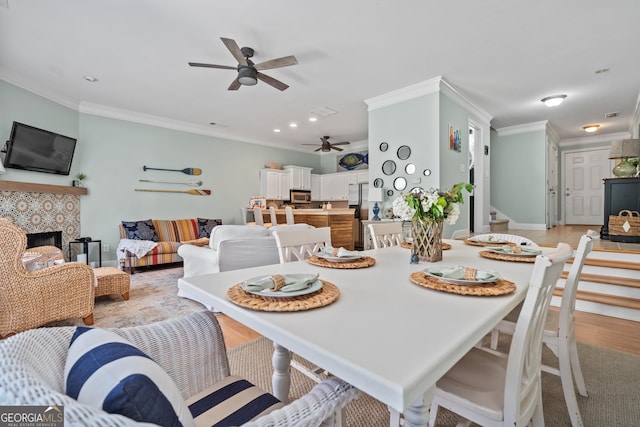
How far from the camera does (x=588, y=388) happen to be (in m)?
1.75

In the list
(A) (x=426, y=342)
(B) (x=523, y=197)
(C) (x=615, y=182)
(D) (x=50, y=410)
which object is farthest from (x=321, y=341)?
(B) (x=523, y=197)

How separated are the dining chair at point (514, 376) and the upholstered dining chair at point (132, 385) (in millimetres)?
510

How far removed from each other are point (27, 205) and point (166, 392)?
5.14m

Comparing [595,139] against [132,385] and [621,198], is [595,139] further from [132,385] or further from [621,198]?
[132,385]

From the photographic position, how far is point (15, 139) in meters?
3.86

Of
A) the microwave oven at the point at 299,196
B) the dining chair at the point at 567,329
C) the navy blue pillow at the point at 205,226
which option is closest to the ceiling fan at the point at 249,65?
the dining chair at the point at 567,329

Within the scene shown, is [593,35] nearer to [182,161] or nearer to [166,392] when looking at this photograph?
[166,392]

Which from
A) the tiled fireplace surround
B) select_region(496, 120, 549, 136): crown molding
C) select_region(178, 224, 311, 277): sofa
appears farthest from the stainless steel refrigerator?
the tiled fireplace surround

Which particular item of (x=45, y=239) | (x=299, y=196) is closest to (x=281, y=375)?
(x=45, y=239)

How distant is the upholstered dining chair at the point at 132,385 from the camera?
423mm

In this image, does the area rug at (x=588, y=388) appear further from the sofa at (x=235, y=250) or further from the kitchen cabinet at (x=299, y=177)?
the kitchen cabinet at (x=299, y=177)

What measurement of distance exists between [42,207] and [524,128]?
28.5 feet

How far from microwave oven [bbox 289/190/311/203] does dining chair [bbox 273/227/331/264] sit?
Answer: 6.09 metres

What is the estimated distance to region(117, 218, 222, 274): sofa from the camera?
472 centimetres
